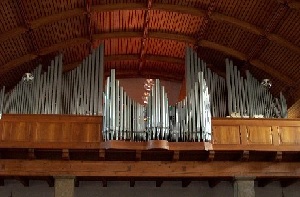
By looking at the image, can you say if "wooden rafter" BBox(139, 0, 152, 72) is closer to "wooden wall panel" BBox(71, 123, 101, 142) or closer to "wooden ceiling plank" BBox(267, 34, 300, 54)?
"wooden ceiling plank" BBox(267, 34, 300, 54)

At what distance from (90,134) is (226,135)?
4.20 meters

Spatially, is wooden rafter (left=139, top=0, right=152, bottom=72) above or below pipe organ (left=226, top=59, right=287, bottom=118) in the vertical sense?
above

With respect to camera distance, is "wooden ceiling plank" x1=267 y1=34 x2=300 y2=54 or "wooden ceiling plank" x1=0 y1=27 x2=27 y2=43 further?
"wooden ceiling plank" x1=267 y1=34 x2=300 y2=54

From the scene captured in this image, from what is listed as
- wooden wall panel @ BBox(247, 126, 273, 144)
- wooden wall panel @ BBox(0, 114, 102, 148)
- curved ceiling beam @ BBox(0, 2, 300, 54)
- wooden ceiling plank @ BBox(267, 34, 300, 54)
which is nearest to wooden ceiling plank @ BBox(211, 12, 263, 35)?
curved ceiling beam @ BBox(0, 2, 300, 54)

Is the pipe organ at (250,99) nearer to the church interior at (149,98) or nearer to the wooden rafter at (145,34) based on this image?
the church interior at (149,98)

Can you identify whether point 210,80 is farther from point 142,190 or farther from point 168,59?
point 142,190

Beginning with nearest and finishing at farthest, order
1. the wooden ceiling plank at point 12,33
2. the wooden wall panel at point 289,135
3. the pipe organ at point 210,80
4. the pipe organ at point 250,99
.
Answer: the wooden wall panel at point 289,135 → the wooden ceiling plank at point 12,33 → the pipe organ at point 250,99 → the pipe organ at point 210,80

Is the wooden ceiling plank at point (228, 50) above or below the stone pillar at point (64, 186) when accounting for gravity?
above

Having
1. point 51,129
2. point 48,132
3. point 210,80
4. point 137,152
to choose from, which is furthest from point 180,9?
point 48,132

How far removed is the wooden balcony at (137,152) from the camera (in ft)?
55.4

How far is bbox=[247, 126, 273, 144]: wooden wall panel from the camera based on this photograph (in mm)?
17484

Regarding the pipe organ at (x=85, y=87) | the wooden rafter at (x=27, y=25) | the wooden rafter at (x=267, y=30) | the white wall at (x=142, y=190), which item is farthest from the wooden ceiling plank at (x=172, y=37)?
the white wall at (x=142, y=190)

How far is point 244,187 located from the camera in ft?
56.7

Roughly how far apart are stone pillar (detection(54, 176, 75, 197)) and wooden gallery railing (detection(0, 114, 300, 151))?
97 centimetres
